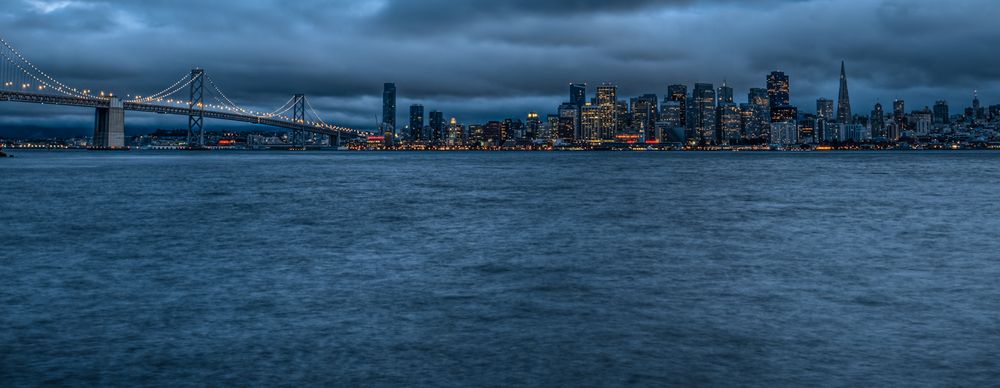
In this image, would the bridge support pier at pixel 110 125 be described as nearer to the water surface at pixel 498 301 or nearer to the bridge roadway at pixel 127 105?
the bridge roadway at pixel 127 105

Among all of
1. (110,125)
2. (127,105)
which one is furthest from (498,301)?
(110,125)

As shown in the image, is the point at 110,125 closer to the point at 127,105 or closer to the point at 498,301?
the point at 127,105

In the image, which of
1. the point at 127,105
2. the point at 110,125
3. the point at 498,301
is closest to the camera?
the point at 498,301

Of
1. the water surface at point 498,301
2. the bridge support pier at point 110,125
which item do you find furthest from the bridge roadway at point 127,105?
the water surface at point 498,301

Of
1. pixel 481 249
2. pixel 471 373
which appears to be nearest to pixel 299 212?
pixel 481 249

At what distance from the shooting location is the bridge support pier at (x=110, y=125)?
120750 millimetres

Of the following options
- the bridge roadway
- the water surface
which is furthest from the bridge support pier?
the water surface

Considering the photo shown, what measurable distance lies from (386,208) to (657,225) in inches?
423

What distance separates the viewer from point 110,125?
126 meters

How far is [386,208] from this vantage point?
28984 mm

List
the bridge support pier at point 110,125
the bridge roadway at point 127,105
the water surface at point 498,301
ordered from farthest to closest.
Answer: the bridge support pier at point 110,125 < the bridge roadway at point 127,105 < the water surface at point 498,301

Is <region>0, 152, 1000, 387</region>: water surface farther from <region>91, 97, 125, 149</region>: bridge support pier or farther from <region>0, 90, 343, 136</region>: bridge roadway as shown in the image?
<region>91, 97, 125, 149</region>: bridge support pier

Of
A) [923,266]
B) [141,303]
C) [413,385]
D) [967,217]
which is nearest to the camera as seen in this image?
[413,385]

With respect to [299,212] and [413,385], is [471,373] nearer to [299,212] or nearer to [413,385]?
[413,385]
